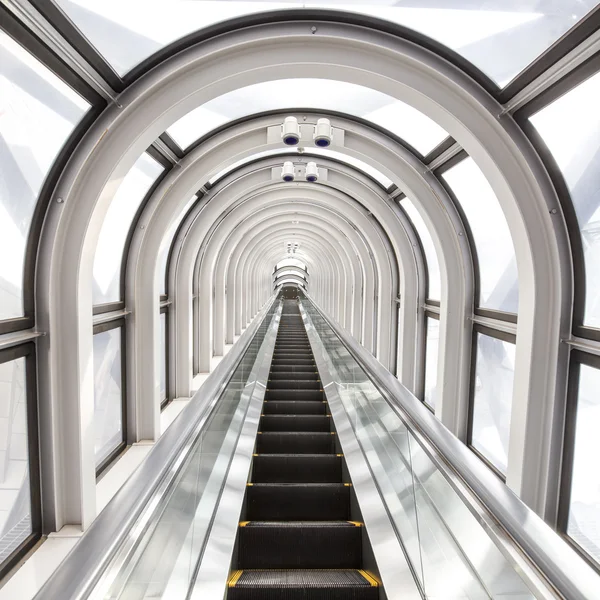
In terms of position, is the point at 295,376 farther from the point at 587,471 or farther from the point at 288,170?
the point at 587,471

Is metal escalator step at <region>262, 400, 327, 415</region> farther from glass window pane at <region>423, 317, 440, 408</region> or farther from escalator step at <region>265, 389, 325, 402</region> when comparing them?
glass window pane at <region>423, 317, 440, 408</region>

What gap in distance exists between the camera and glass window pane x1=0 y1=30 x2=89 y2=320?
4027mm

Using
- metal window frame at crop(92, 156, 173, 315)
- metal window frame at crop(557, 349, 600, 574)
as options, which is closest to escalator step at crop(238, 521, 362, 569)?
metal window frame at crop(557, 349, 600, 574)

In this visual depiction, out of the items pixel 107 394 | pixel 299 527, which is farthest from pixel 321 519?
pixel 107 394

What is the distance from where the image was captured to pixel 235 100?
6.56m

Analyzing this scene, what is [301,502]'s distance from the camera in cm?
415

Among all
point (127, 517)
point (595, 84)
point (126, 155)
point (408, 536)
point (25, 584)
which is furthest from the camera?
point (126, 155)

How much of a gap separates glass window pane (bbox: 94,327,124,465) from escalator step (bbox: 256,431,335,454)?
112 inches

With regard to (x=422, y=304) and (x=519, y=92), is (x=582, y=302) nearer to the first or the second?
(x=519, y=92)

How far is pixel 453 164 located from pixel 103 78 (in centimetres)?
467

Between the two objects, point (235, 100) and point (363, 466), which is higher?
point (235, 100)

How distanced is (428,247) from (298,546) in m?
8.32

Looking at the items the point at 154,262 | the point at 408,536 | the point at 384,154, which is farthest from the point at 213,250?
the point at 408,536

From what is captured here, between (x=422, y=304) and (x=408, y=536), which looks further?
(x=422, y=304)
